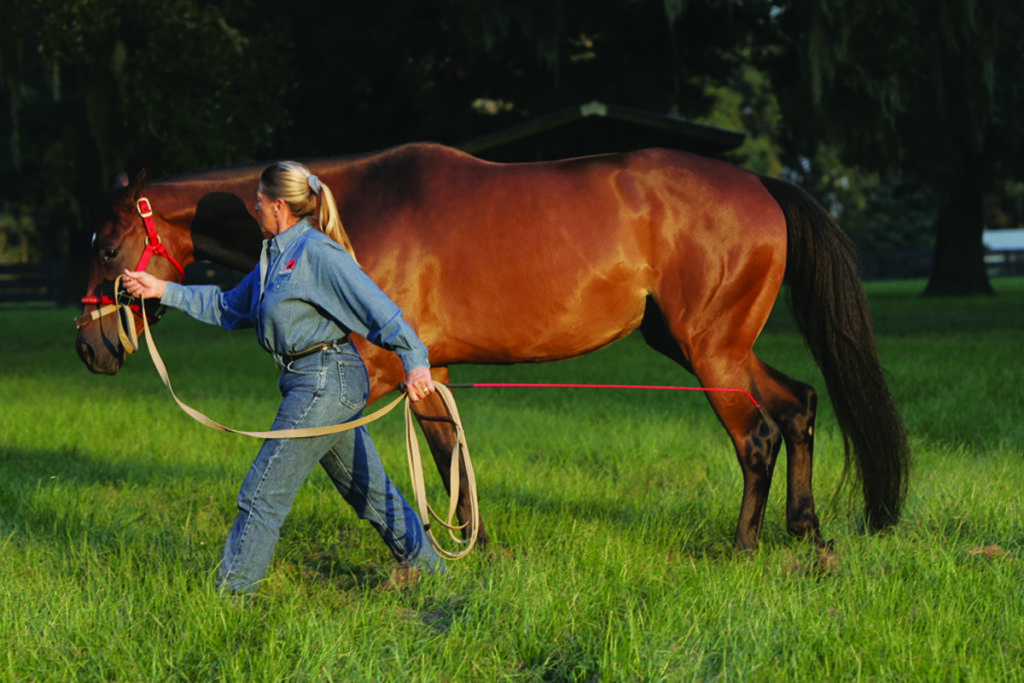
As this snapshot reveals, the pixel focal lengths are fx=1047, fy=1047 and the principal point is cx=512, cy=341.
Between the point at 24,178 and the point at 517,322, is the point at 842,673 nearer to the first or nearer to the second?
the point at 517,322

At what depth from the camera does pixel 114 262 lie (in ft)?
14.5

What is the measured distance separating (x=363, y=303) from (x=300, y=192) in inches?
17.9

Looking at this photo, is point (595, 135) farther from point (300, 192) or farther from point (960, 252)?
point (960, 252)

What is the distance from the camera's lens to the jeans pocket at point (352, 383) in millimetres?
3768

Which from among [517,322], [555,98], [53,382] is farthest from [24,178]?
[517,322]

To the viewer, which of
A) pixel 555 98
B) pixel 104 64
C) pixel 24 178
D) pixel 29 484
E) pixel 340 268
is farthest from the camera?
pixel 24 178

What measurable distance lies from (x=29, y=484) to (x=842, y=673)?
4.65m

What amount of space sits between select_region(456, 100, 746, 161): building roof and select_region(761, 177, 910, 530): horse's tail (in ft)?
30.0

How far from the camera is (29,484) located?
19.5 feet

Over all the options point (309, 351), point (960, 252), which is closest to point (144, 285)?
point (309, 351)

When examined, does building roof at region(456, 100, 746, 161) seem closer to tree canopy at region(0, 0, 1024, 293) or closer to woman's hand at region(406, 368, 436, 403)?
tree canopy at region(0, 0, 1024, 293)

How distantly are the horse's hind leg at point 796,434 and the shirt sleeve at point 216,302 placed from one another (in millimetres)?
2383

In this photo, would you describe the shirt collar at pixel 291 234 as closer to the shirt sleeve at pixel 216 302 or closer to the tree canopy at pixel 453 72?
the shirt sleeve at pixel 216 302

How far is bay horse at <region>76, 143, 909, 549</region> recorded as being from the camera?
15.2 feet
